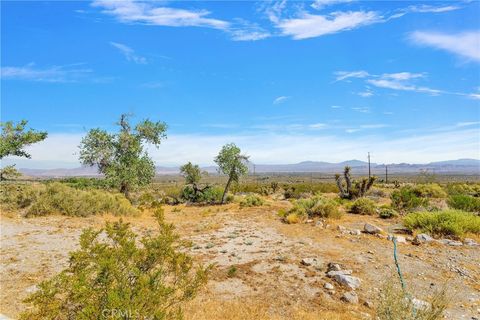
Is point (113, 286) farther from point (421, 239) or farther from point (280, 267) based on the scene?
point (421, 239)

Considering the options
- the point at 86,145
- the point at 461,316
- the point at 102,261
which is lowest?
the point at 461,316

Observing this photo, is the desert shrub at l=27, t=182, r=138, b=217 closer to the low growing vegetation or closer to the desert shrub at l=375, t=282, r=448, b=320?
the low growing vegetation

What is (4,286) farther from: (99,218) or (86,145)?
(86,145)

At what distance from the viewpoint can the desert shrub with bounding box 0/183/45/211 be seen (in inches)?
773

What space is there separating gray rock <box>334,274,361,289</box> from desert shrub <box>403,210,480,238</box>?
7039mm

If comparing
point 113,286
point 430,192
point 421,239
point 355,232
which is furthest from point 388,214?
point 430,192

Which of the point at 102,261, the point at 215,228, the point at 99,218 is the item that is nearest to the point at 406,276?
the point at 102,261

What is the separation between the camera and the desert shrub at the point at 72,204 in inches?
740

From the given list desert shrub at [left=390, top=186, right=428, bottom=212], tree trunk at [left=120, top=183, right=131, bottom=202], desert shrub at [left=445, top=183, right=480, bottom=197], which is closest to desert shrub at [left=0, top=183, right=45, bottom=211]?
tree trunk at [left=120, top=183, right=131, bottom=202]

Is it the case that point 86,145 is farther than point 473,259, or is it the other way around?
point 86,145

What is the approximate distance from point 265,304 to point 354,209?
15.5 m

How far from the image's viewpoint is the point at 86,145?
2745cm

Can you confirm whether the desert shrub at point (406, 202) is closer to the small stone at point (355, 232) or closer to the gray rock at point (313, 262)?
the small stone at point (355, 232)

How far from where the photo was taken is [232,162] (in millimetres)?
31219
